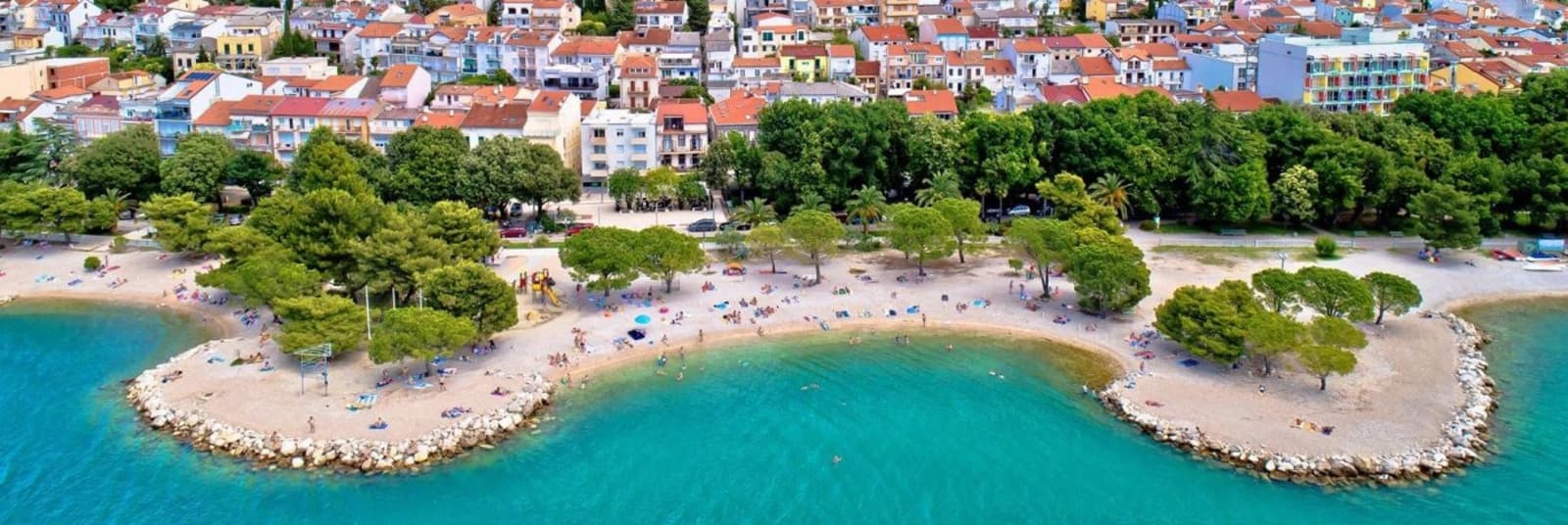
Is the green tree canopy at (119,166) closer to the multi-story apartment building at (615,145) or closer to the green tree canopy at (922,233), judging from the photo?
the multi-story apartment building at (615,145)

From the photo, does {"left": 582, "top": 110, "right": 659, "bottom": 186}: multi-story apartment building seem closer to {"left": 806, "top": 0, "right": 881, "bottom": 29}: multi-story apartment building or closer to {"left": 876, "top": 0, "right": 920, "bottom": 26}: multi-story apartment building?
{"left": 806, "top": 0, "right": 881, "bottom": 29}: multi-story apartment building

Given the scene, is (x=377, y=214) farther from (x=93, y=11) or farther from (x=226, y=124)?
(x=93, y=11)

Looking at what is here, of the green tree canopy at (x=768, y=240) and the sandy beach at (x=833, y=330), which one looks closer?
the sandy beach at (x=833, y=330)

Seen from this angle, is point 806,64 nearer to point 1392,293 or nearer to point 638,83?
point 638,83

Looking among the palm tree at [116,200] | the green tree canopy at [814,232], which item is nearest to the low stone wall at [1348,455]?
the green tree canopy at [814,232]

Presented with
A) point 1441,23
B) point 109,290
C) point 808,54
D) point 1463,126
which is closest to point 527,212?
point 109,290

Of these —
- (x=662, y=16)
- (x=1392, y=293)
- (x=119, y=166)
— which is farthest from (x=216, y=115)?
(x=1392, y=293)

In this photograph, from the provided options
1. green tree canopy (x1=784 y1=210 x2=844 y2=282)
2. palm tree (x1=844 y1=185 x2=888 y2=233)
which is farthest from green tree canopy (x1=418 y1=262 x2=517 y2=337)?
palm tree (x1=844 y1=185 x2=888 y2=233)
